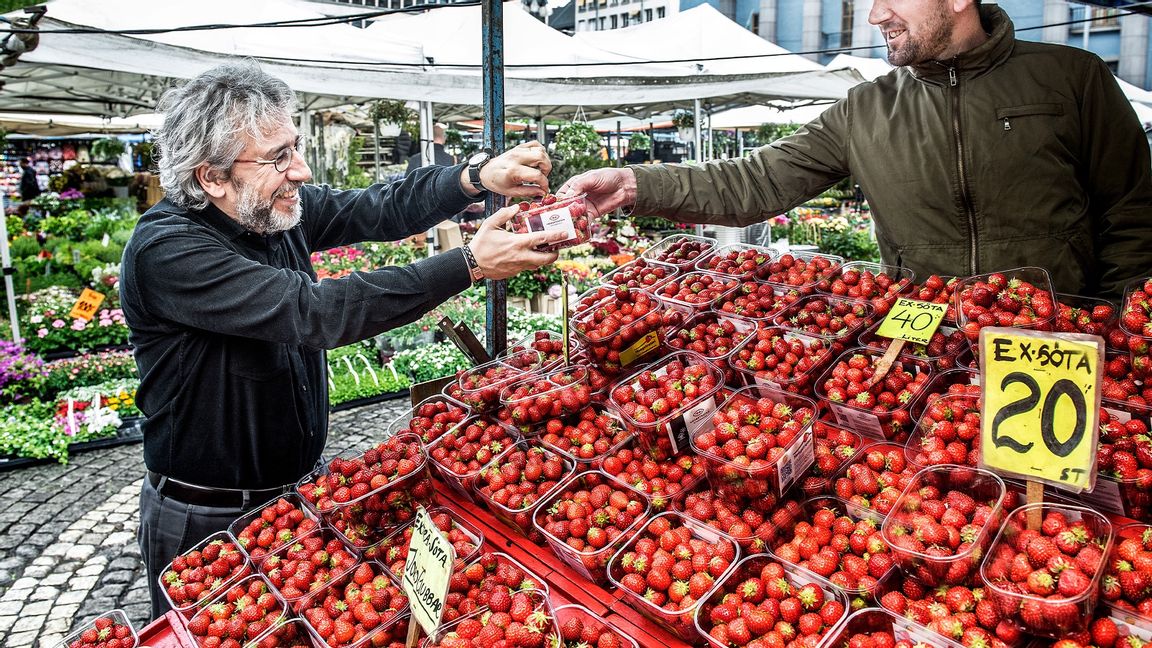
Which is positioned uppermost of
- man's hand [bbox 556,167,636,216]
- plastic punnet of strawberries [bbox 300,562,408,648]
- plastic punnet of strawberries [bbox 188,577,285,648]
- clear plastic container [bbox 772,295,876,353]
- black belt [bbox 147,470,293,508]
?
man's hand [bbox 556,167,636,216]

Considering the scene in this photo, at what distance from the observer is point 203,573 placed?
1.95 m

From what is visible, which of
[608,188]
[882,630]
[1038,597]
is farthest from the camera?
[608,188]

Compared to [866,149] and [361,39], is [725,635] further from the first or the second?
[361,39]

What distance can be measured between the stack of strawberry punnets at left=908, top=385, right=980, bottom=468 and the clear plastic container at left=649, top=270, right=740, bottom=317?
2.83 feet

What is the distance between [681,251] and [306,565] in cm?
181

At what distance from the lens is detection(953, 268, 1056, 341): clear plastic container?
6.29 feet

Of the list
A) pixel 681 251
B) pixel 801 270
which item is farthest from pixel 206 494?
pixel 801 270

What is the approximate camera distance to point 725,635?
1.46 metres

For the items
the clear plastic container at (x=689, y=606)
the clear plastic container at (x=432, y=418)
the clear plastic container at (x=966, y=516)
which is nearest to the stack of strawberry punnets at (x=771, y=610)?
the clear plastic container at (x=689, y=606)

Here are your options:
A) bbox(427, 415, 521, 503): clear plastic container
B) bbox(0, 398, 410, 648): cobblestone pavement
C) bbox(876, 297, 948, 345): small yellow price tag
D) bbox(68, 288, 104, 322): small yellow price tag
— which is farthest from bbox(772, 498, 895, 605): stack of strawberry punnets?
bbox(68, 288, 104, 322): small yellow price tag

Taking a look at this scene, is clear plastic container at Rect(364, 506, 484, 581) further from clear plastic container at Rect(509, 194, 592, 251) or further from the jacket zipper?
the jacket zipper

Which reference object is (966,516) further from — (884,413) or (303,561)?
(303,561)

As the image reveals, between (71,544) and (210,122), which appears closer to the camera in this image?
(210,122)

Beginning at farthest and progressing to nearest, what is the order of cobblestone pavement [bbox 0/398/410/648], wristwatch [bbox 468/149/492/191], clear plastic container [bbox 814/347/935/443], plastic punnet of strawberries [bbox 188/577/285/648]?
cobblestone pavement [bbox 0/398/410/648] < wristwatch [bbox 468/149/492/191] < clear plastic container [bbox 814/347/935/443] < plastic punnet of strawberries [bbox 188/577/285/648]
